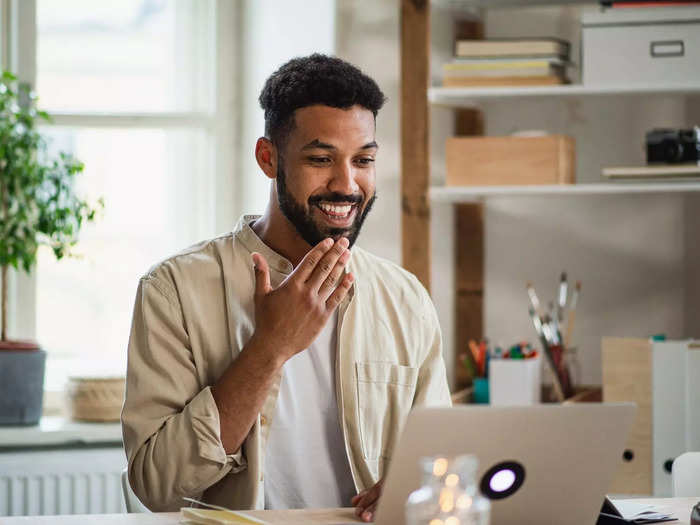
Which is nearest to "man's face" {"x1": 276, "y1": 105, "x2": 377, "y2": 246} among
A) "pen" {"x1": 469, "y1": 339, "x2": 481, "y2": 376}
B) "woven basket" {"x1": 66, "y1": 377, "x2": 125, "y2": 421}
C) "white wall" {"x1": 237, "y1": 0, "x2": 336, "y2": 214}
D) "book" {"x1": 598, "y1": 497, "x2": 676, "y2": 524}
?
"book" {"x1": 598, "y1": 497, "x2": 676, "y2": 524}

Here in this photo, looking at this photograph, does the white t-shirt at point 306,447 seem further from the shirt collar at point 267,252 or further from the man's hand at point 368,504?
the man's hand at point 368,504

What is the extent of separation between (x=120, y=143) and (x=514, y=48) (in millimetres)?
1430

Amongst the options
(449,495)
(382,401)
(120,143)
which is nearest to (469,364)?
(382,401)

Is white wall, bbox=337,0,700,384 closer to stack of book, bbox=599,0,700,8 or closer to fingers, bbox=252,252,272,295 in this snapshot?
stack of book, bbox=599,0,700,8

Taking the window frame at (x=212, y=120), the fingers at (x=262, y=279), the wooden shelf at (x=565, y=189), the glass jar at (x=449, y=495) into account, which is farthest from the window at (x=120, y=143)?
the glass jar at (x=449, y=495)

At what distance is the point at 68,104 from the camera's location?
3.33 metres

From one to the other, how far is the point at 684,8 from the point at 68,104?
1973 millimetres

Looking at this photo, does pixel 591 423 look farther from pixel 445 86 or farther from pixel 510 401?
pixel 445 86

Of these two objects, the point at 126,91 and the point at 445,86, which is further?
the point at 126,91

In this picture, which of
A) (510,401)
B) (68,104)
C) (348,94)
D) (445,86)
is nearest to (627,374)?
(510,401)

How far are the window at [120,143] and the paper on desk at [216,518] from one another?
1.97 meters

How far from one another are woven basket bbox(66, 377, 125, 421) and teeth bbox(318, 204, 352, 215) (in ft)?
4.47

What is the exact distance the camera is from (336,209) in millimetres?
1812

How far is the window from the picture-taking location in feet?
10.9
